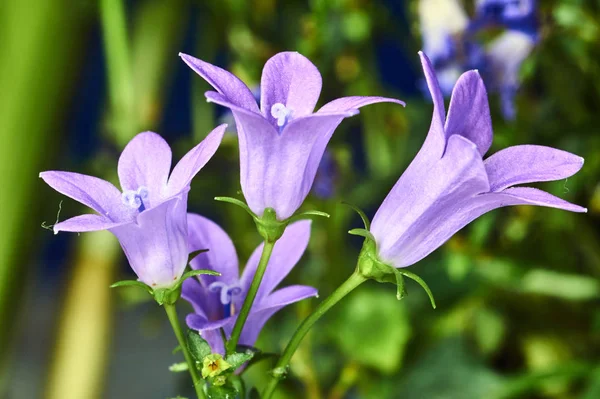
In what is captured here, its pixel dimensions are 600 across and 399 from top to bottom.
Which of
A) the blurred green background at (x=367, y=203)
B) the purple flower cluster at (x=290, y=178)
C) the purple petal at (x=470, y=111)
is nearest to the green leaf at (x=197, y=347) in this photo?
the purple flower cluster at (x=290, y=178)

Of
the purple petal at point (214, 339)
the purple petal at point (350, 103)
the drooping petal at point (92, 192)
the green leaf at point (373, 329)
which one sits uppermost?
the purple petal at point (350, 103)

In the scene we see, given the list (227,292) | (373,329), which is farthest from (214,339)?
(373,329)

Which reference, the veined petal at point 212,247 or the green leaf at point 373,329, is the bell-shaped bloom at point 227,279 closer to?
the veined petal at point 212,247

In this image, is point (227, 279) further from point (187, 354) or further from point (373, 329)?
point (373, 329)

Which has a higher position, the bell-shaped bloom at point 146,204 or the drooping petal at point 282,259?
the bell-shaped bloom at point 146,204

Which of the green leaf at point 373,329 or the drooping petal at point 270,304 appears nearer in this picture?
the drooping petal at point 270,304

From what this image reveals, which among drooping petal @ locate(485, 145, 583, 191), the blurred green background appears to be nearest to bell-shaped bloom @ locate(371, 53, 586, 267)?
drooping petal @ locate(485, 145, 583, 191)

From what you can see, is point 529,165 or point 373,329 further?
point 373,329
